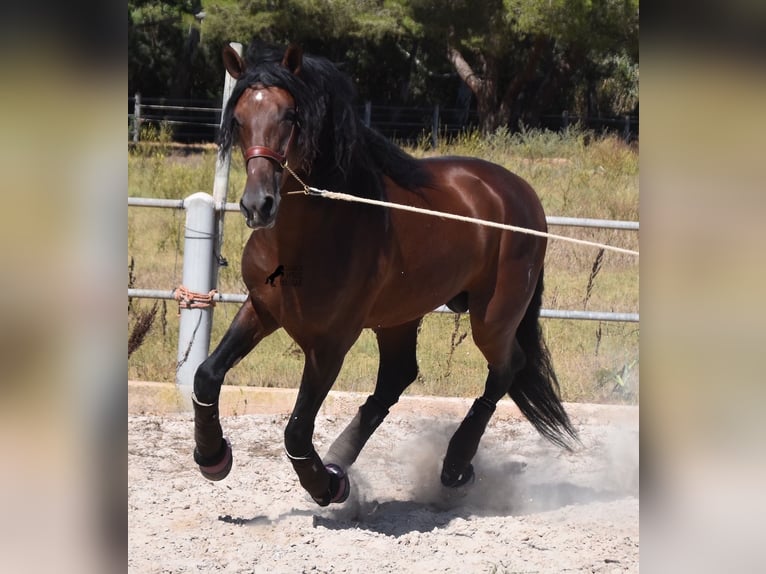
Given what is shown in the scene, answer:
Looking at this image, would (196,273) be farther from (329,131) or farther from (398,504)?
(329,131)

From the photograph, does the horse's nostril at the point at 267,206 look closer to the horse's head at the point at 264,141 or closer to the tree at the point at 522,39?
the horse's head at the point at 264,141

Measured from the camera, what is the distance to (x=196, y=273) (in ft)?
17.9

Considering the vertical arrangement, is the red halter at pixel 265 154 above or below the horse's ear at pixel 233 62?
below

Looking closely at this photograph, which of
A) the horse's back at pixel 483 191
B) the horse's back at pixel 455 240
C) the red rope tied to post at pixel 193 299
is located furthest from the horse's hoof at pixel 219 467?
the red rope tied to post at pixel 193 299

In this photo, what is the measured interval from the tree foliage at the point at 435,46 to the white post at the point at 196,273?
25.1ft

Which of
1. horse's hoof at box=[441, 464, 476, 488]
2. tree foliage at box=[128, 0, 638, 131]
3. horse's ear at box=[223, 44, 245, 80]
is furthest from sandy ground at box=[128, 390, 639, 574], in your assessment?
tree foliage at box=[128, 0, 638, 131]

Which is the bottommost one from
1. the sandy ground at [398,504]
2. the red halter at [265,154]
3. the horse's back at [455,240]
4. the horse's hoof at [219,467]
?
the sandy ground at [398,504]

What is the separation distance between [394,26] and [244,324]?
12062mm

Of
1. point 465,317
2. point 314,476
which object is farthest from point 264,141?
point 465,317

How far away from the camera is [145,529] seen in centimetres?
377

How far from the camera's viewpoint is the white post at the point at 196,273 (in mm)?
5398

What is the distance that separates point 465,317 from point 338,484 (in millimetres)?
3359
